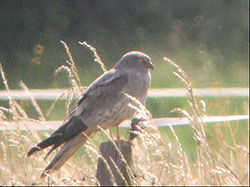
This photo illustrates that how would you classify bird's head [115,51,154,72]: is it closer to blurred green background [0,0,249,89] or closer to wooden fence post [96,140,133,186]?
wooden fence post [96,140,133,186]

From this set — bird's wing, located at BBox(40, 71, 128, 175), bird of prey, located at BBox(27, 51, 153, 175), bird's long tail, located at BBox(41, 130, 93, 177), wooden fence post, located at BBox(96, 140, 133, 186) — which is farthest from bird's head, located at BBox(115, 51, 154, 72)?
wooden fence post, located at BBox(96, 140, 133, 186)

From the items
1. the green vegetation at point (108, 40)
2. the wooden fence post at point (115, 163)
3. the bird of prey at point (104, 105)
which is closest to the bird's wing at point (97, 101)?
the bird of prey at point (104, 105)

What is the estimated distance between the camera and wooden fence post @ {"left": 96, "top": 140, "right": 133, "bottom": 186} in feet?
8.67

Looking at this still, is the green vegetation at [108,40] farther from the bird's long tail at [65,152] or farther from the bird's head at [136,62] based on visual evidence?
the bird's long tail at [65,152]

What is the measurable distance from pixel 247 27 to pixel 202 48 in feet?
5.20

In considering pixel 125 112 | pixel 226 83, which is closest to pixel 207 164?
pixel 125 112

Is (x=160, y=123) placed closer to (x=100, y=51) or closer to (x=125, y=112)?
(x=125, y=112)

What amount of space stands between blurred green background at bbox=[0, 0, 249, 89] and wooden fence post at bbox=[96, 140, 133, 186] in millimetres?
3458

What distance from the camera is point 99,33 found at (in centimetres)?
738

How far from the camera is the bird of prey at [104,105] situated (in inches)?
119

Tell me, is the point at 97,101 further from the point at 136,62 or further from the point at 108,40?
the point at 108,40

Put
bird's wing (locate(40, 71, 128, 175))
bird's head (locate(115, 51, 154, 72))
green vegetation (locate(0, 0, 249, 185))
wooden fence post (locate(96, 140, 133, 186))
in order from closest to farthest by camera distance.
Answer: wooden fence post (locate(96, 140, 133, 186)) < bird's wing (locate(40, 71, 128, 175)) < bird's head (locate(115, 51, 154, 72)) < green vegetation (locate(0, 0, 249, 185))

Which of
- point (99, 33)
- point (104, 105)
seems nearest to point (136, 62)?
point (104, 105)

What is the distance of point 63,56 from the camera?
763cm
